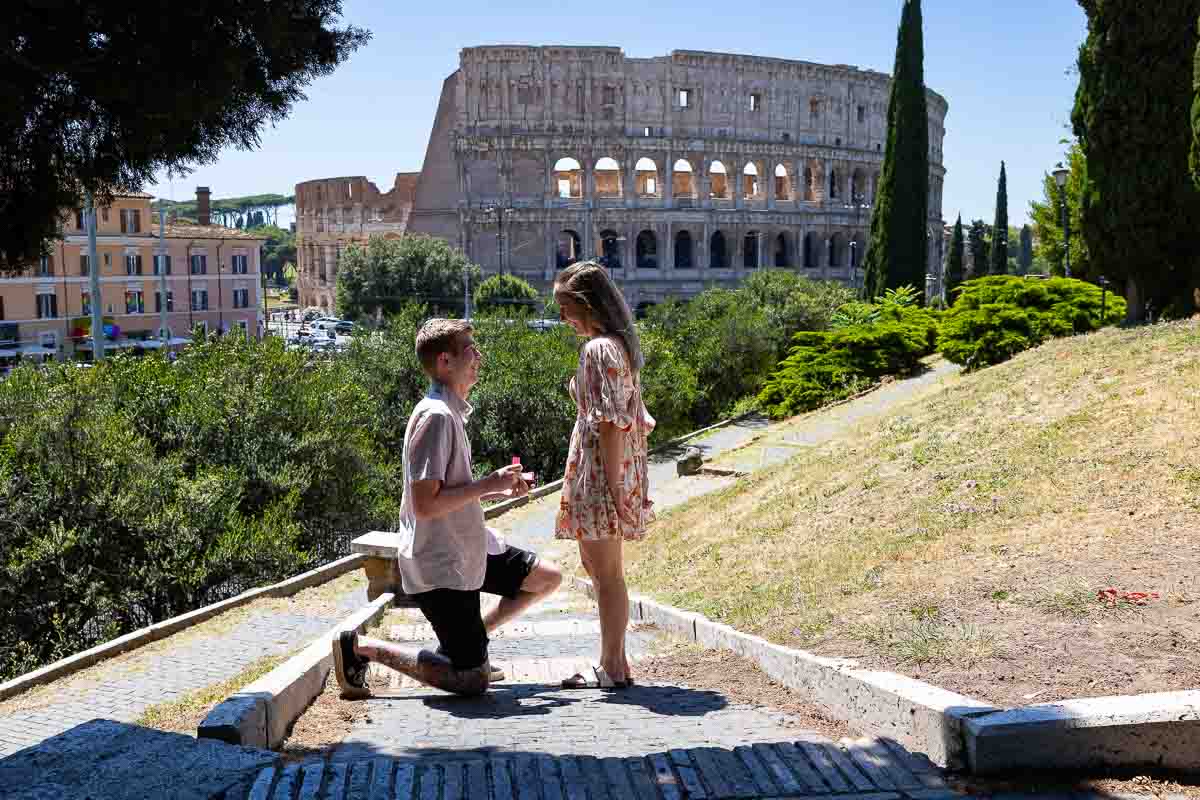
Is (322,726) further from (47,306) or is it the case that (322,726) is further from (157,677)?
(47,306)

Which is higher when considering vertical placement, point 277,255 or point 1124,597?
point 277,255

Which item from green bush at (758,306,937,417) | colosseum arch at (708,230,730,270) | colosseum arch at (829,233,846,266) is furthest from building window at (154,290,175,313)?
colosseum arch at (829,233,846,266)

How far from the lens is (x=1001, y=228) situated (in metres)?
51.4

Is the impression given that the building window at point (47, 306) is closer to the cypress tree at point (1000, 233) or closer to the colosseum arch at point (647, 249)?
the colosseum arch at point (647, 249)

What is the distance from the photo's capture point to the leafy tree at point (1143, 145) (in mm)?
15695

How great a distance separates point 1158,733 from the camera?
3.10 m

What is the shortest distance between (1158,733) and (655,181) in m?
55.9

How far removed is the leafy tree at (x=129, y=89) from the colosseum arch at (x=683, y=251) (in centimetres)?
5210

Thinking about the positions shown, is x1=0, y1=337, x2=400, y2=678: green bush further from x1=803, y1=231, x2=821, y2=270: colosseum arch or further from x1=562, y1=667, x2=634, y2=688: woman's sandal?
x1=803, y1=231, x2=821, y2=270: colosseum arch

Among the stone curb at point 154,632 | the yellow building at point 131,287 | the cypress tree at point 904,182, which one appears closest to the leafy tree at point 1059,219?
the cypress tree at point 904,182

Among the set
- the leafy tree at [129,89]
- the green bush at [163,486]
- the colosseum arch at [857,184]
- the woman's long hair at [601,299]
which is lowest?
the green bush at [163,486]

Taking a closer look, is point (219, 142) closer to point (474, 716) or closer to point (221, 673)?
point (474, 716)

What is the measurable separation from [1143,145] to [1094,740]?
1530 centimetres

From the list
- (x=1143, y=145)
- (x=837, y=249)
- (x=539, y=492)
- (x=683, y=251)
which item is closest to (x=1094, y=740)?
(x=539, y=492)
